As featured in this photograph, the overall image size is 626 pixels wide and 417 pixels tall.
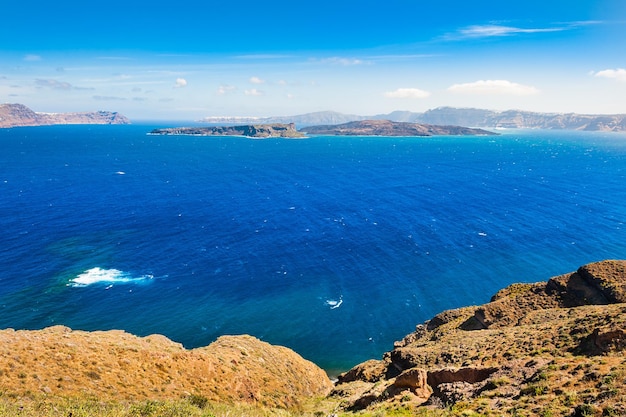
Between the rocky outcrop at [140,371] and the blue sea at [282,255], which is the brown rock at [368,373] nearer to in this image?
the rocky outcrop at [140,371]

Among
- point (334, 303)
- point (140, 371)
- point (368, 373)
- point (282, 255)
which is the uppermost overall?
point (140, 371)

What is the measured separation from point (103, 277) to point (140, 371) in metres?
51.8

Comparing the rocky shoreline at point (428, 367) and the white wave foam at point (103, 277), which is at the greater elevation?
the rocky shoreline at point (428, 367)

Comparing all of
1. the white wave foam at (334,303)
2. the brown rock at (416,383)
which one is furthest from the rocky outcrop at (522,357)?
the white wave foam at (334,303)

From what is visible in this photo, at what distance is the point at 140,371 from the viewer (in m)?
35.7

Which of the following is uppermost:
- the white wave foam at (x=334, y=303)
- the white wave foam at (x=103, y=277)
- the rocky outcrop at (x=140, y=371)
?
the rocky outcrop at (x=140, y=371)

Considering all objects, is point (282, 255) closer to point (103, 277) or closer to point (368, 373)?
point (103, 277)

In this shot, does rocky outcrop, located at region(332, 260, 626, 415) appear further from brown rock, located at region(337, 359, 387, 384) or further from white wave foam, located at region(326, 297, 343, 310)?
white wave foam, located at region(326, 297, 343, 310)

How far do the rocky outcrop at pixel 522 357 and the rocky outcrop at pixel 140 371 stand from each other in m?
7.84

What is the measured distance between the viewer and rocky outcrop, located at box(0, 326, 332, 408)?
31.0 meters

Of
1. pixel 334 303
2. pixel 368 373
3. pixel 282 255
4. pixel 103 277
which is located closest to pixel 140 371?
pixel 368 373

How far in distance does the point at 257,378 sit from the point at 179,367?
28.9 ft

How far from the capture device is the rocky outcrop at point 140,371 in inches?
1221

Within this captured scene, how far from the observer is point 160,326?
213 ft
